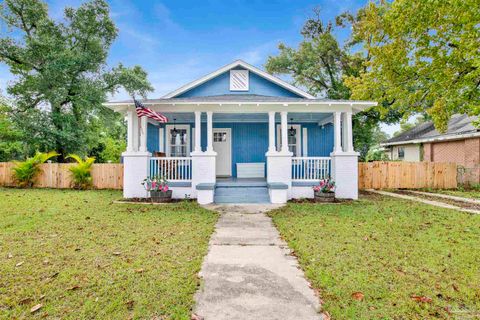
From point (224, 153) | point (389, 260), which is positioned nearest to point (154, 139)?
point (224, 153)

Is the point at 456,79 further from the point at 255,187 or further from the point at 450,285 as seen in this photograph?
the point at 450,285

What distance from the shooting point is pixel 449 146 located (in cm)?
1570

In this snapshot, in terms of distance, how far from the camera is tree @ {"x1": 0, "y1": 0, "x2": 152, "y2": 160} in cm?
1458

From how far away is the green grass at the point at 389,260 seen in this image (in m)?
2.39

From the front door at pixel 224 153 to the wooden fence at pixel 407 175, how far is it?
248 inches

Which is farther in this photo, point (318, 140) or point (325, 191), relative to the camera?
point (318, 140)

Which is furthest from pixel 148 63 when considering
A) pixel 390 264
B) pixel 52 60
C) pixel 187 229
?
pixel 390 264

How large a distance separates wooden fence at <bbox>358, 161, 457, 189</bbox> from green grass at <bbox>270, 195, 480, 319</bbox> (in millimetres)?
5820

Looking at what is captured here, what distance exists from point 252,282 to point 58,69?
16.7 meters

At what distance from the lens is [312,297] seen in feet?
8.36

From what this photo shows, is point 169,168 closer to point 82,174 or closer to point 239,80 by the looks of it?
point 239,80

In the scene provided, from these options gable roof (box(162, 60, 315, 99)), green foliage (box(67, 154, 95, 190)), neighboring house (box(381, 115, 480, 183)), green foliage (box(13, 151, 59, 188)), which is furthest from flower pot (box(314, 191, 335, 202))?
green foliage (box(13, 151, 59, 188))

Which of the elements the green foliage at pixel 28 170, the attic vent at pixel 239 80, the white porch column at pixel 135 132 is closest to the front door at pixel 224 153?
the attic vent at pixel 239 80

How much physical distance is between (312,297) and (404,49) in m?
12.0
